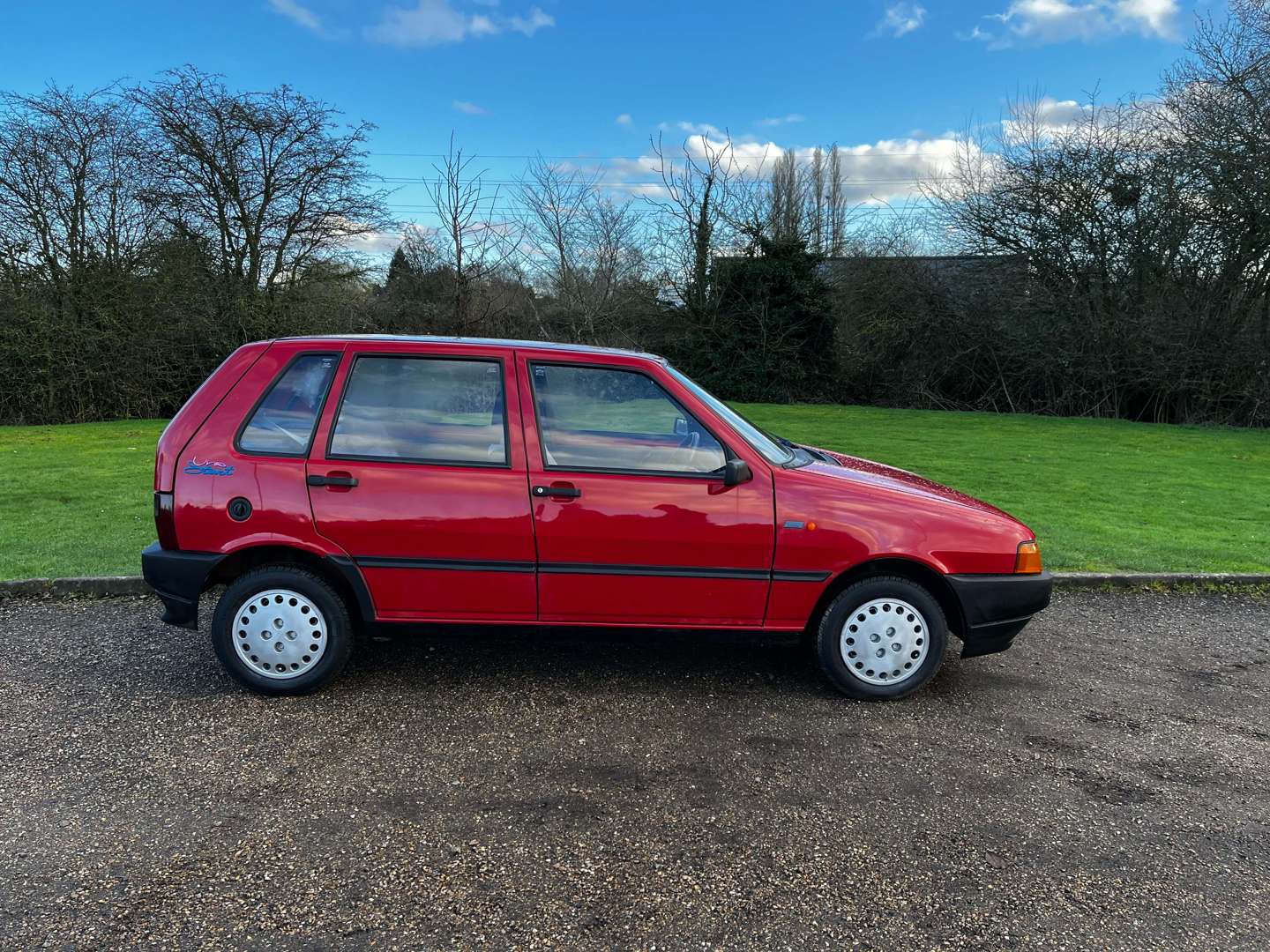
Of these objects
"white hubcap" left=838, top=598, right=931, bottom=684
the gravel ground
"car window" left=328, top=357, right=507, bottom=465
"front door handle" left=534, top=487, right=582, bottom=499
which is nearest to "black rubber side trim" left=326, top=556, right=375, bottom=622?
the gravel ground

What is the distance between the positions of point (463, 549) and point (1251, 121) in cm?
2235

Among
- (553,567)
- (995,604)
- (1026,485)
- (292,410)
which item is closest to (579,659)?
(553,567)

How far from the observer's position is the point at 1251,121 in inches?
712

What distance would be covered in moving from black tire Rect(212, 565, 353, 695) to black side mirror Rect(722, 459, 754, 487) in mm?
1945

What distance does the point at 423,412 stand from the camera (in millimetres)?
3836

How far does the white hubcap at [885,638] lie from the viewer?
3883 millimetres

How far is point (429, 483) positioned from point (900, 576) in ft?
7.66

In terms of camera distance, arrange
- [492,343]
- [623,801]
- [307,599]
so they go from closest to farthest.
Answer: [623,801] < [307,599] < [492,343]

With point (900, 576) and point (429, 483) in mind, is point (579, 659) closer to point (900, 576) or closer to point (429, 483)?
point (429, 483)

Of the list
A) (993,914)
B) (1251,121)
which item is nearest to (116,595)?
(993,914)

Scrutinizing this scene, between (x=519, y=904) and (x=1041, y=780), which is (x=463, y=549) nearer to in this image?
(x=519, y=904)

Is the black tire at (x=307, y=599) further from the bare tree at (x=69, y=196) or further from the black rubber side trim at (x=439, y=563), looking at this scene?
the bare tree at (x=69, y=196)

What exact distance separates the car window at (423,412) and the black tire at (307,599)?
0.66 meters

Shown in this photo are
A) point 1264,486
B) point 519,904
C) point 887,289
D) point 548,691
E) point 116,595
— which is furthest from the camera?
point 887,289
